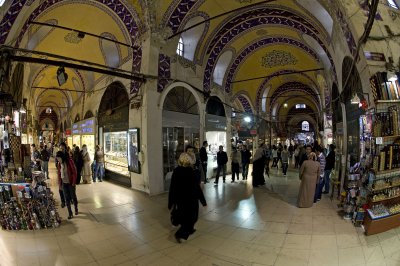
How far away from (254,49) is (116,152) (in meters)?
7.63

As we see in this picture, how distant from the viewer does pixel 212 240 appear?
3.77 metres

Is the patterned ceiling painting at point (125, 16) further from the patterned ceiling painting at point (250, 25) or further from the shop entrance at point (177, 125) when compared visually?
the patterned ceiling painting at point (250, 25)

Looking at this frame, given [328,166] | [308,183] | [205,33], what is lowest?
[308,183]

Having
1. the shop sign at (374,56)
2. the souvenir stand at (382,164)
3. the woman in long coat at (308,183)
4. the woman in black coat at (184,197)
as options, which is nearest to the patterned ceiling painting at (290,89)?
the woman in long coat at (308,183)

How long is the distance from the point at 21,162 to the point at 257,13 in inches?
353

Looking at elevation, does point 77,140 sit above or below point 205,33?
below

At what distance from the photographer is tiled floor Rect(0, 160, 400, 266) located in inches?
125

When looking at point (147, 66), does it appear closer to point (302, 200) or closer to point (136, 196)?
point (136, 196)

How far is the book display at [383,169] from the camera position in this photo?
Answer: 407 centimetres

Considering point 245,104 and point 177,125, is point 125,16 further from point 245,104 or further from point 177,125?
point 245,104

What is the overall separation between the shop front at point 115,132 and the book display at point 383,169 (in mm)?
6505

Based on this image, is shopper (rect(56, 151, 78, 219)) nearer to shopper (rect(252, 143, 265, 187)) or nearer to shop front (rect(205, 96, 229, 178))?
shopper (rect(252, 143, 265, 187))

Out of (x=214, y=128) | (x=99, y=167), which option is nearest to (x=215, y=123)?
(x=214, y=128)

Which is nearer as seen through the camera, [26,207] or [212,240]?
[212,240]
